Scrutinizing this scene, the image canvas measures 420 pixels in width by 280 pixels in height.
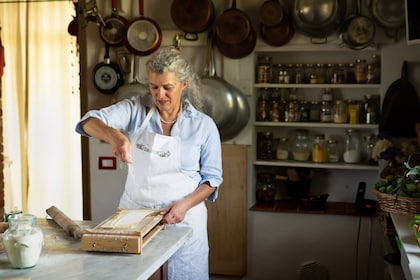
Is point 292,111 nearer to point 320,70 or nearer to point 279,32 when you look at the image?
point 320,70

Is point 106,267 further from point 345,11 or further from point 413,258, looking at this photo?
point 345,11

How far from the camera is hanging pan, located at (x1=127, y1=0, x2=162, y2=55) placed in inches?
137

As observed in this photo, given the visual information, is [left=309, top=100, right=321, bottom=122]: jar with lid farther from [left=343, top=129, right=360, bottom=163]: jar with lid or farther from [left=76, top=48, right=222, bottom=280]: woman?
[left=76, top=48, right=222, bottom=280]: woman

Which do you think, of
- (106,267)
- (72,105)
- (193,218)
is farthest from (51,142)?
(106,267)

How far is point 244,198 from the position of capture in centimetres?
353

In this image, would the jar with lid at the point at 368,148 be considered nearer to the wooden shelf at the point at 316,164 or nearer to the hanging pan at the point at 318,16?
the wooden shelf at the point at 316,164

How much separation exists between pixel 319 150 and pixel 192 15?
3.61ft

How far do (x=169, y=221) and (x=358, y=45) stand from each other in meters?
1.67

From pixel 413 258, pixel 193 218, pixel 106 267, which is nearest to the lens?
pixel 106 267

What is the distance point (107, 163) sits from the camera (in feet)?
12.3

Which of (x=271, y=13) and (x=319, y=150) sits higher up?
(x=271, y=13)

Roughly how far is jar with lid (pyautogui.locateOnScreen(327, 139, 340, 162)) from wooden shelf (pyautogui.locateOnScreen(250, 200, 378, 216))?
28 cm

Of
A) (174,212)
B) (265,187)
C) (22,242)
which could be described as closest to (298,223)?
(265,187)

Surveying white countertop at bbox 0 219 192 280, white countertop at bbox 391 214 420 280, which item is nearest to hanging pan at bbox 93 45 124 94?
white countertop at bbox 0 219 192 280
